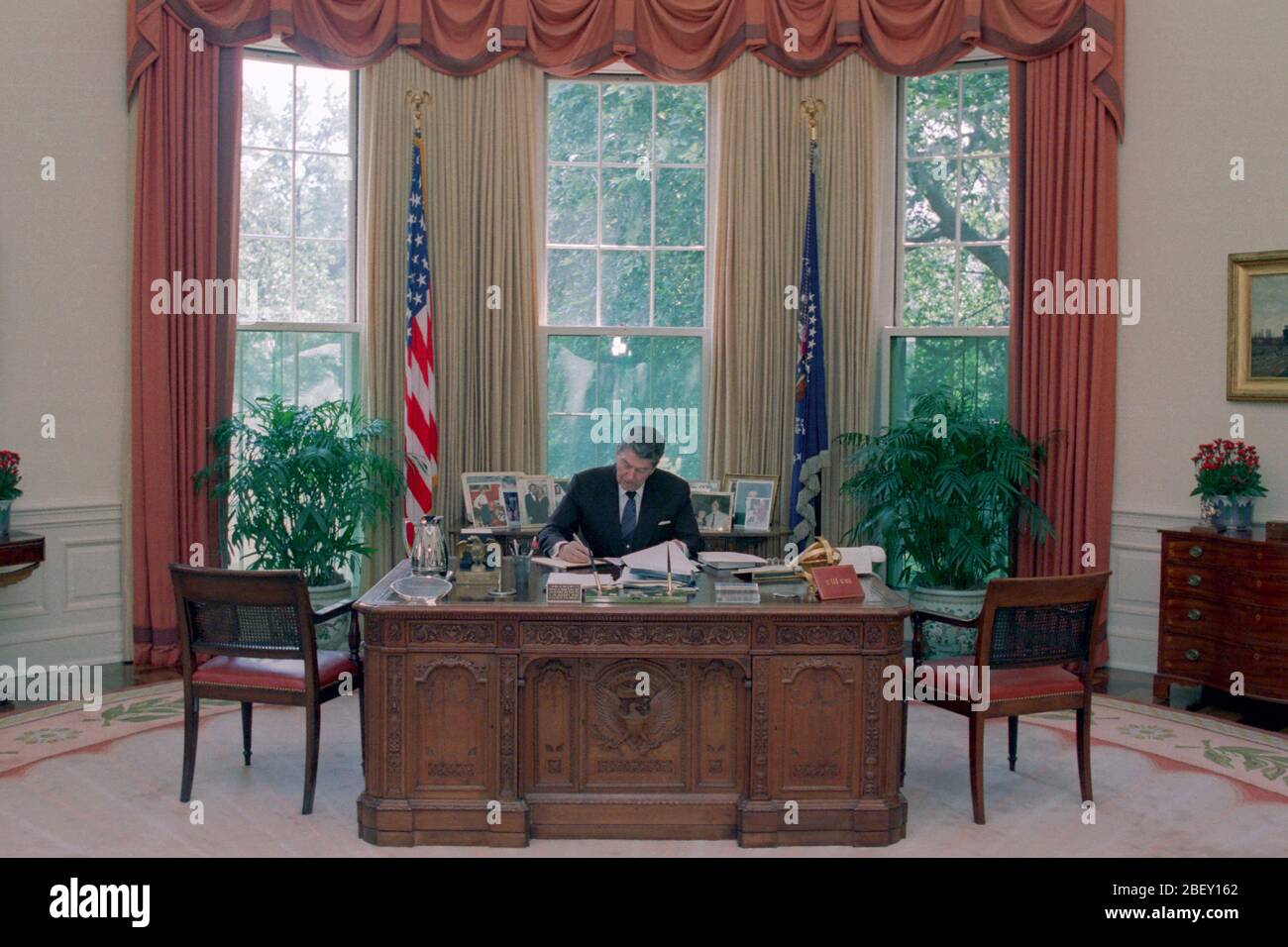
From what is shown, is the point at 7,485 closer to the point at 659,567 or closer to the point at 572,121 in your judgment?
the point at 659,567

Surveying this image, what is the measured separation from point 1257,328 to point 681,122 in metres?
3.41

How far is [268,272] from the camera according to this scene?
7.21m

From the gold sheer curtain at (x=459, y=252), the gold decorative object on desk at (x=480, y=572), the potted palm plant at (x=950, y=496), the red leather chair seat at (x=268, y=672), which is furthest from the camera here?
the gold sheer curtain at (x=459, y=252)

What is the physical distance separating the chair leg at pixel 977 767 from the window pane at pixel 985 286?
352cm

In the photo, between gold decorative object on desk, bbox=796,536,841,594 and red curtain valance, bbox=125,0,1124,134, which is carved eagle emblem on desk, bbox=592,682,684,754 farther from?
red curtain valance, bbox=125,0,1124,134

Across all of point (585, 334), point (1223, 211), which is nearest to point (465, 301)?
point (585, 334)

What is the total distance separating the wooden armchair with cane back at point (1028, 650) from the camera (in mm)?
4348

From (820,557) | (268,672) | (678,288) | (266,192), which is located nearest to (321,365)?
(266,192)

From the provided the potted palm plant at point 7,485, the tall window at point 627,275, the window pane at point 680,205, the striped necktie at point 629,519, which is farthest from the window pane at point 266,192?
the striped necktie at point 629,519

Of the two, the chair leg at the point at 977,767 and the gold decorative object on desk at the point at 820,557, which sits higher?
the gold decorative object on desk at the point at 820,557

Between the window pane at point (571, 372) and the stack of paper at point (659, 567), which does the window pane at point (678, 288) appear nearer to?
the window pane at point (571, 372)

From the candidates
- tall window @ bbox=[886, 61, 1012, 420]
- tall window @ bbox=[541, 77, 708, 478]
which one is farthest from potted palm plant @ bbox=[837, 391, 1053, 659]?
tall window @ bbox=[541, 77, 708, 478]

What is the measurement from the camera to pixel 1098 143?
6.79 metres

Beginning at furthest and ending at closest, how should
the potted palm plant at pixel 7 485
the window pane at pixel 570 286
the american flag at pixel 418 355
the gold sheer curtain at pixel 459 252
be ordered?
the window pane at pixel 570 286, the gold sheer curtain at pixel 459 252, the american flag at pixel 418 355, the potted palm plant at pixel 7 485
